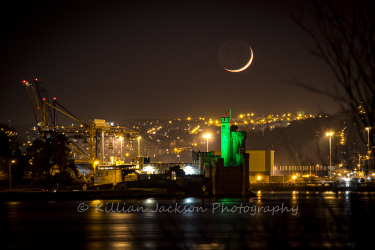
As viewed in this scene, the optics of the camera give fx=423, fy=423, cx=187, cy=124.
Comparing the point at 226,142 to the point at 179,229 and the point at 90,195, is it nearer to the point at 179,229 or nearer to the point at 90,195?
the point at 90,195

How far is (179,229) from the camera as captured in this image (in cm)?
2673

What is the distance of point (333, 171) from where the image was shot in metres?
102

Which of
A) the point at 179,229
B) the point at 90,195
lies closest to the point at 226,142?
the point at 90,195

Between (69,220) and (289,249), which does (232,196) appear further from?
(289,249)

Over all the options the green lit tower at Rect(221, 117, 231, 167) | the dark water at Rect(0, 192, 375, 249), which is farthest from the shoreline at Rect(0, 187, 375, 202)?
the dark water at Rect(0, 192, 375, 249)

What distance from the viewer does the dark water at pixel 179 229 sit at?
21172 mm

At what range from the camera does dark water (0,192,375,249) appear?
69.5 feet

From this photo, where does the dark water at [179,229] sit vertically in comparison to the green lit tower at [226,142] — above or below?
below

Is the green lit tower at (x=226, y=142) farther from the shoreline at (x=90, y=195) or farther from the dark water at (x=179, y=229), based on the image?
the dark water at (x=179, y=229)

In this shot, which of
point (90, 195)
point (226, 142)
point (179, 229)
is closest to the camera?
point (179, 229)

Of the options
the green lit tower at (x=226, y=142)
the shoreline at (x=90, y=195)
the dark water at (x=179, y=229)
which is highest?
the green lit tower at (x=226, y=142)

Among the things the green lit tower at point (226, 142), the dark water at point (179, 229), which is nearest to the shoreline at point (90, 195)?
the green lit tower at point (226, 142)

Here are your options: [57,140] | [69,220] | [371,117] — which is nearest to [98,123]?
[57,140]

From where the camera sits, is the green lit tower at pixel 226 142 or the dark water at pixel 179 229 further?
the green lit tower at pixel 226 142
